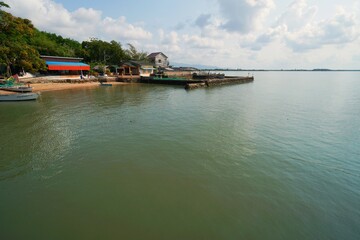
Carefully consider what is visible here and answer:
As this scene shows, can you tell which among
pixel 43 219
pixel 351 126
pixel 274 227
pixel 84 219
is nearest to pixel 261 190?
pixel 274 227

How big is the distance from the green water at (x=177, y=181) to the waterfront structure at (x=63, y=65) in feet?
94.5

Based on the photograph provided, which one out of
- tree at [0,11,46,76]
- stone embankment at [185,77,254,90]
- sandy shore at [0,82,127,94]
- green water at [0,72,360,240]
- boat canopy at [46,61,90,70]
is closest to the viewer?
green water at [0,72,360,240]

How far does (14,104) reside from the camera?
71.7 ft

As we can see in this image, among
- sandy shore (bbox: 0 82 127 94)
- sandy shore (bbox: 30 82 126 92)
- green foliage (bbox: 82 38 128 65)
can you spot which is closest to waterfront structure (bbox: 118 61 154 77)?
green foliage (bbox: 82 38 128 65)

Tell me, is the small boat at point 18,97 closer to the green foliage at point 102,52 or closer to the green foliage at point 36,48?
the green foliage at point 36,48

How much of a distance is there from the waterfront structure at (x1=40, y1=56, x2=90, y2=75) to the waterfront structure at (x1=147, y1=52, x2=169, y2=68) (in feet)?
123

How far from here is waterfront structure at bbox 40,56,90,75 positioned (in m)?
38.6

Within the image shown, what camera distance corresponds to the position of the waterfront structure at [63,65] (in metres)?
38.6

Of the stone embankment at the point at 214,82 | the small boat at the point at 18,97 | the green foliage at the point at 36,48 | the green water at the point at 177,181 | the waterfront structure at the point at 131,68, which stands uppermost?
the green foliage at the point at 36,48

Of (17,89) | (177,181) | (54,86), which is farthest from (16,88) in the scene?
(177,181)

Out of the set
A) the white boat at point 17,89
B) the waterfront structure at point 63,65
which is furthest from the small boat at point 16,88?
the waterfront structure at point 63,65

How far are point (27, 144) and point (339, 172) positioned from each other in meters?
16.1

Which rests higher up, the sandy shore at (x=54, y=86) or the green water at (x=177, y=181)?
the sandy shore at (x=54, y=86)

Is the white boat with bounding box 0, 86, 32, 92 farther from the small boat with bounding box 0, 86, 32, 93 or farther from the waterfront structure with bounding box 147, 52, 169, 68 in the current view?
the waterfront structure with bounding box 147, 52, 169, 68
